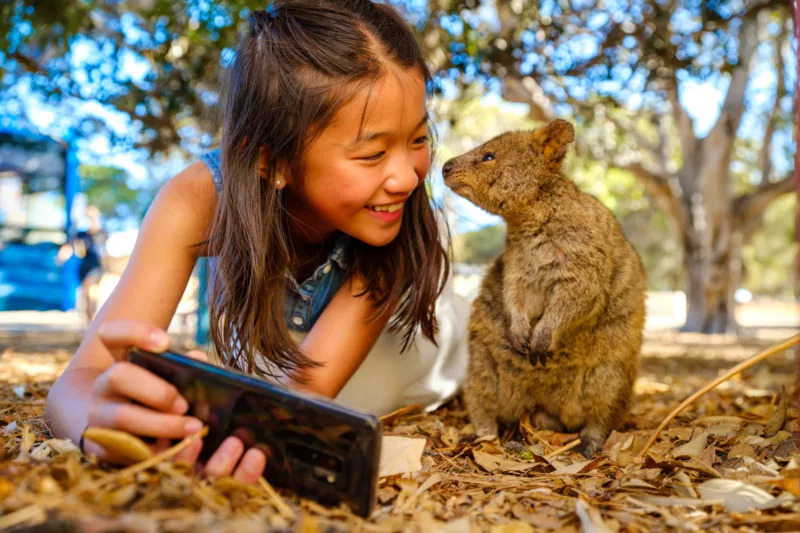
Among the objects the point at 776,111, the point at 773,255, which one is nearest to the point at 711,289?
the point at 776,111

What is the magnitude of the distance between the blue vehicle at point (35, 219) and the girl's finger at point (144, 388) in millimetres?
7815

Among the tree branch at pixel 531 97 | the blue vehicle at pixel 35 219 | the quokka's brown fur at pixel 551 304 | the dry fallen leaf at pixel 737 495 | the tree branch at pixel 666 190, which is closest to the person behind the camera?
the dry fallen leaf at pixel 737 495

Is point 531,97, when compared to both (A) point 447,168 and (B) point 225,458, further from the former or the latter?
(B) point 225,458

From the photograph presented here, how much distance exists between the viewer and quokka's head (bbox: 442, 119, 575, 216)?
248 centimetres

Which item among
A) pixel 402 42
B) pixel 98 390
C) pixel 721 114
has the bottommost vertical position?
pixel 98 390

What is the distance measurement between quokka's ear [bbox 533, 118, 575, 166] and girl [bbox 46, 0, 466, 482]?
18.8 inches

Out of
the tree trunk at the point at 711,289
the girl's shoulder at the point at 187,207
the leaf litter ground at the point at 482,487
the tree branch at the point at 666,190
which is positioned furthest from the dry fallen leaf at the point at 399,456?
the tree trunk at the point at 711,289

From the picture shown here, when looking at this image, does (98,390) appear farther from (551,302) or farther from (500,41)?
(500,41)

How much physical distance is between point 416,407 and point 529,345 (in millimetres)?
810

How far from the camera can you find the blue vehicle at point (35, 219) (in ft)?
26.9

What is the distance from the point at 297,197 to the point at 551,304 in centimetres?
92

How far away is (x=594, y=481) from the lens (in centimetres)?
168

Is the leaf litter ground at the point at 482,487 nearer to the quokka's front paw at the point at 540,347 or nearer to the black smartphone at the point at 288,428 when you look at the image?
the black smartphone at the point at 288,428

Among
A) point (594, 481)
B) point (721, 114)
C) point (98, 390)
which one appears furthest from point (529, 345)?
point (721, 114)
